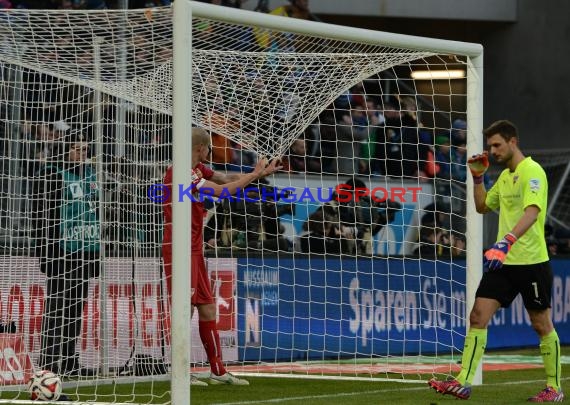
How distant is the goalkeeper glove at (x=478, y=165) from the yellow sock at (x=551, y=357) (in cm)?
127

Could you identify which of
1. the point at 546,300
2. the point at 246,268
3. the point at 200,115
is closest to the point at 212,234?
the point at 246,268

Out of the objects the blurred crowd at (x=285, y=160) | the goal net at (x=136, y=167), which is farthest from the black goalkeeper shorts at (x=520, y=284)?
the blurred crowd at (x=285, y=160)

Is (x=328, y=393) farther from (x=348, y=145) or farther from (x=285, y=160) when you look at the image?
(x=285, y=160)

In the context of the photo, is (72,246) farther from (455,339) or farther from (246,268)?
(455,339)

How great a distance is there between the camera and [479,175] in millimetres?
9180

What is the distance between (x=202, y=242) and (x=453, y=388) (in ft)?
8.34

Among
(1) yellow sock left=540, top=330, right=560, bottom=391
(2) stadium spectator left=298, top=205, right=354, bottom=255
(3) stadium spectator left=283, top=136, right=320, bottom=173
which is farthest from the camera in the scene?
(3) stadium spectator left=283, top=136, right=320, bottom=173

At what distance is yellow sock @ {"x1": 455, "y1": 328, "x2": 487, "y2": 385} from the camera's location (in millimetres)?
8766

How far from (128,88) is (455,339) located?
502 cm

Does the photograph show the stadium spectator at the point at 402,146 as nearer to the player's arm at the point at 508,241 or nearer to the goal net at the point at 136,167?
the goal net at the point at 136,167

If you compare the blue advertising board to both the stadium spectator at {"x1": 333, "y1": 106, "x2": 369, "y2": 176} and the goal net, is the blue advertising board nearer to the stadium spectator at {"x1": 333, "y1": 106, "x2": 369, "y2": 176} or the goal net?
the goal net

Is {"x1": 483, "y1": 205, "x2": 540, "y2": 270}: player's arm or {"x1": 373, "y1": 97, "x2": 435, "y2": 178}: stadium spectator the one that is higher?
{"x1": 373, "y1": 97, "x2": 435, "y2": 178}: stadium spectator

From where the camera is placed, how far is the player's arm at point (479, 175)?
29.7ft

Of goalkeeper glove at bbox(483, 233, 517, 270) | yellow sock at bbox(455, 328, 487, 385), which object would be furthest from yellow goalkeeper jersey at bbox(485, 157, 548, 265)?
yellow sock at bbox(455, 328, 487, 385)
